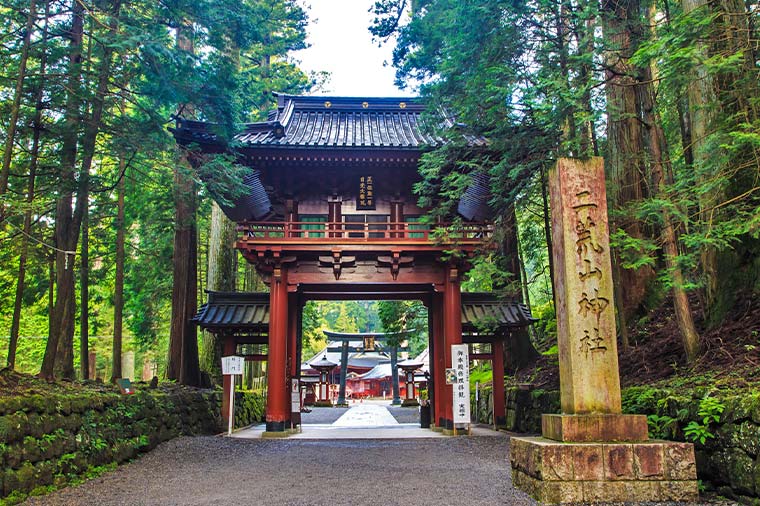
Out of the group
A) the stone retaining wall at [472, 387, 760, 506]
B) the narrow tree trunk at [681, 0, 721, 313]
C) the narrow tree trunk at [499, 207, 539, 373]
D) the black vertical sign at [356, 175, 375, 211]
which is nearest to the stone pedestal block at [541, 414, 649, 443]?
the stone retaining wall at [472, 387, 760, 506]

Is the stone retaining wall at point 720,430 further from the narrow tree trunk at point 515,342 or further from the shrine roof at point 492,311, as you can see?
the narrow tree trunk at point 515,342

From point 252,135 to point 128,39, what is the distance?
497 cm

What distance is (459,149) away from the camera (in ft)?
33.9

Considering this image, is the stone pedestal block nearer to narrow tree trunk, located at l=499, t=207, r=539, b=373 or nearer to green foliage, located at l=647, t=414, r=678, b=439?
green foliage, located at l=647, t=414, r=678, b=439

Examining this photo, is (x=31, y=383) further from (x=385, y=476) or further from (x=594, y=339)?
(x=594, y=339)

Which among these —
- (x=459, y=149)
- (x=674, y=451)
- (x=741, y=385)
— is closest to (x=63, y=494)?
(x=674, y=451)

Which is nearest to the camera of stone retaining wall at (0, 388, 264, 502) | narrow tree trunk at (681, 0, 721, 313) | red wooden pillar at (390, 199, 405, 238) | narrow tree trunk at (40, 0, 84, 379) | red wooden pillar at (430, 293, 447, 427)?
stone retaining wall at (0, 388, 264, 502)

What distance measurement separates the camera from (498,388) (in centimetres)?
1315

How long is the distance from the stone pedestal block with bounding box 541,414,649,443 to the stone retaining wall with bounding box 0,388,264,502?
5.53m

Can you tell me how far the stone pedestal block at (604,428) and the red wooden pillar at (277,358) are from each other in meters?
7.97

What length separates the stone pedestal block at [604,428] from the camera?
5031mm

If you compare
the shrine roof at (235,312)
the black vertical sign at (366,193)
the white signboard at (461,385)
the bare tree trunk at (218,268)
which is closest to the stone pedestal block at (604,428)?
the white signboard at (461,385)

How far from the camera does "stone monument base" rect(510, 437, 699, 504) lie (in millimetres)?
4707

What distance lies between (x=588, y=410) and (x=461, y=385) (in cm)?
627
